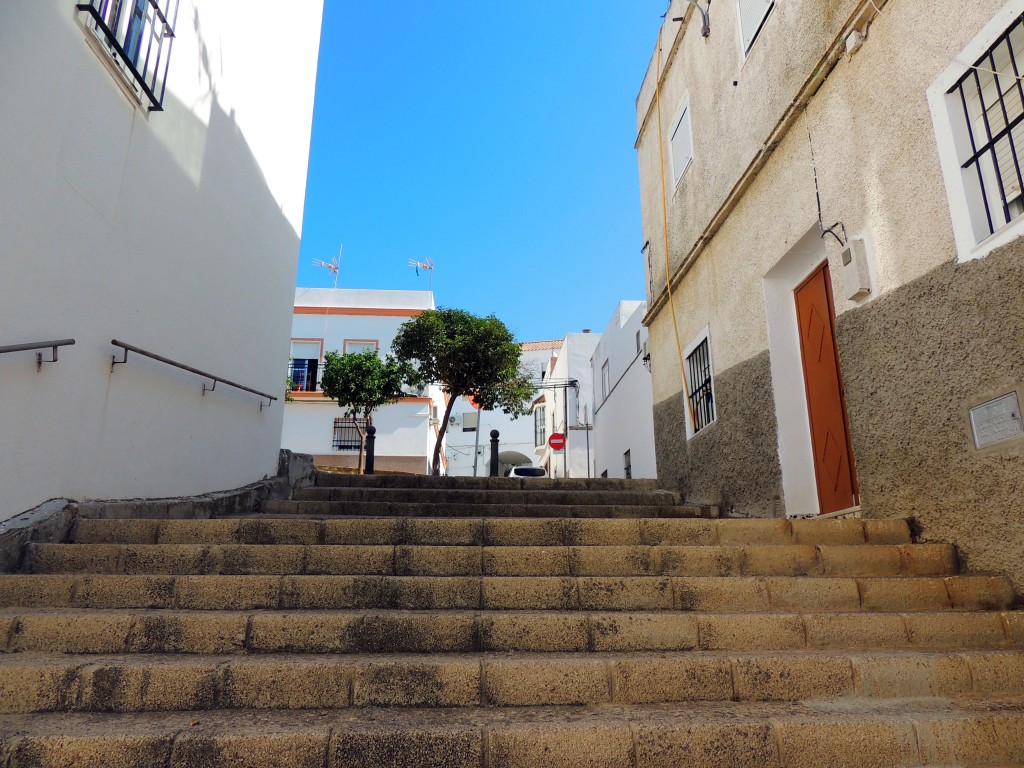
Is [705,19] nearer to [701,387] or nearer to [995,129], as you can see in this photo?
[701,387]

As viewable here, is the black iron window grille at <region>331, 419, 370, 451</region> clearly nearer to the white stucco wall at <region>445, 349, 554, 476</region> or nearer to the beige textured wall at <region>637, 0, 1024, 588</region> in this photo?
the white stucco wall at <region>445, 349, 554, 476</region>

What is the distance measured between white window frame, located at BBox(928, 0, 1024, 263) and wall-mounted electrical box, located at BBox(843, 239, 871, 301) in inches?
29.2

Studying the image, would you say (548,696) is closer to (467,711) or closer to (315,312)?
(467,711)

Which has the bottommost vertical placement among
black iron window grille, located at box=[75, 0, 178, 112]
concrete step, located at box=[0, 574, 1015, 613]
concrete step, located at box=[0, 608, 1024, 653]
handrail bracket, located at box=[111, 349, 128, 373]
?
concrete step, located at box=[0, 608, 1024, 653]

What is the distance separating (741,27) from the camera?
6273mm

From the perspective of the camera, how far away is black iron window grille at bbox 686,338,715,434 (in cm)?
672

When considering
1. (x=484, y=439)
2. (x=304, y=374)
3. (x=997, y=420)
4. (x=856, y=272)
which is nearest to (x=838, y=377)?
(x=856, y=272)

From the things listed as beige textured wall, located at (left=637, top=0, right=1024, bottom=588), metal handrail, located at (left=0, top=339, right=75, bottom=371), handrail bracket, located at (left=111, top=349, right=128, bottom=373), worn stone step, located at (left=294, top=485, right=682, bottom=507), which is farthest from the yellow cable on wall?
metal handrail, located at (left=0, top=339, right=75, bottom=371)

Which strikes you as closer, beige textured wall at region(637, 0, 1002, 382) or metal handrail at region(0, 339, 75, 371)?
metal handrail at region(0, 339, 75, 371)

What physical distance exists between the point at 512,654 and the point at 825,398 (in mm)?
3607

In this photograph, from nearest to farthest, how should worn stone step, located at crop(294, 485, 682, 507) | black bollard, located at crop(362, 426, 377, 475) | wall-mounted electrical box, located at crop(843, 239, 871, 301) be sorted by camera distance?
wall-mounted electrical box, located at crop(843, 239, 871, 301), worn stone step, located at crop(294, 485, 682, 507), black bollard, located at crop(362, 426, 377, 475)

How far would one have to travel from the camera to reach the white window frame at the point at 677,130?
753 centimetres

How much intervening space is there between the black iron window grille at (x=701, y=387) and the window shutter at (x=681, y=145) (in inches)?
92.3

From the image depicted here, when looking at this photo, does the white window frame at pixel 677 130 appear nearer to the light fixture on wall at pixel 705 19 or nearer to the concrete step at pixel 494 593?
the light fixture on wall at pixel 705 19
